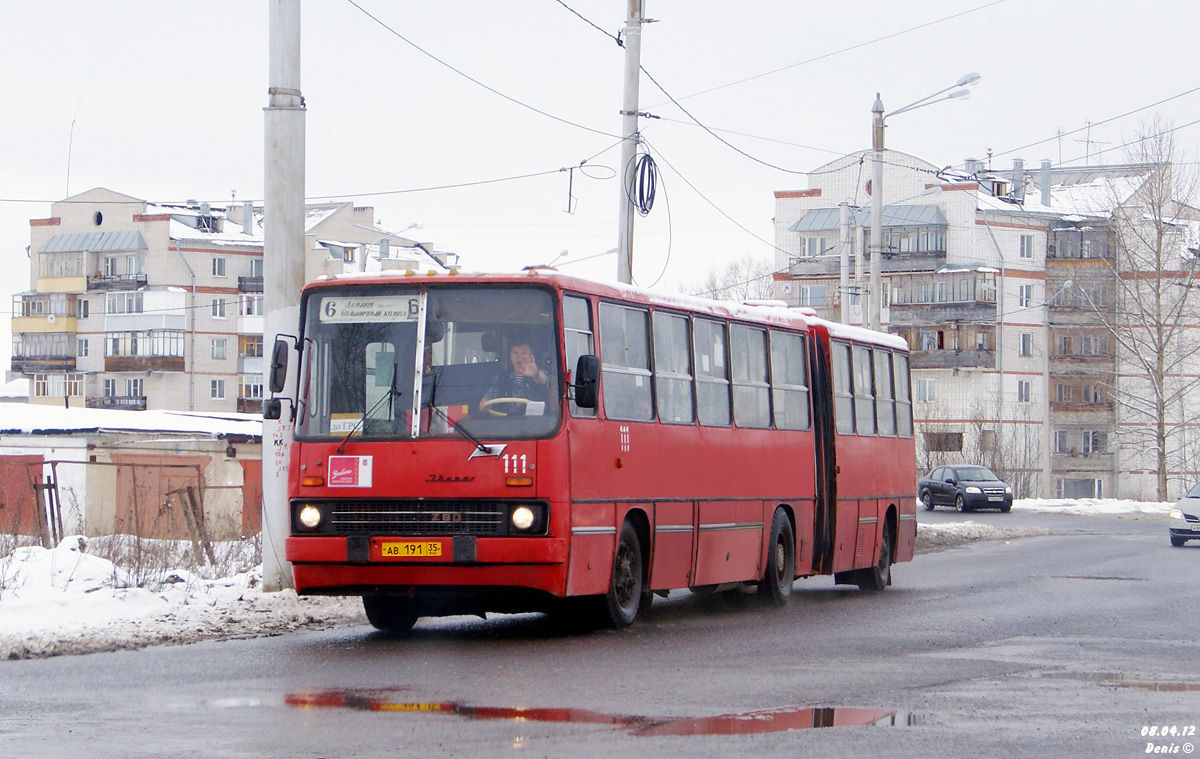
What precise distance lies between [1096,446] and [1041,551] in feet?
217

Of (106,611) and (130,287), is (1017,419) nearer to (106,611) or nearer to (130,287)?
(130,287)

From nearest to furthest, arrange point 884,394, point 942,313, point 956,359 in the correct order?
point 884,394, point 956,359, point 942,313

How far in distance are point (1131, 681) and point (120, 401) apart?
10039cm

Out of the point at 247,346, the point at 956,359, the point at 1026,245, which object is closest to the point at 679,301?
the point at 956,359

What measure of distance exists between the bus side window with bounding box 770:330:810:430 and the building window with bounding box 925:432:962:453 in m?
70.3

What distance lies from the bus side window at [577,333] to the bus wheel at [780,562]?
4.83m

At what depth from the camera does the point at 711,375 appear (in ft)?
52.7

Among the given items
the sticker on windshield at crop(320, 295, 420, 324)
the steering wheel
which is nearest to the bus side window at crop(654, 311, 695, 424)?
the steering wheel

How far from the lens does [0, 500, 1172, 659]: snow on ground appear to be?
12469mm

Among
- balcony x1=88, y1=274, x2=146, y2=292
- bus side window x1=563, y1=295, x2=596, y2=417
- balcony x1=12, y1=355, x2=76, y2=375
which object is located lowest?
bus side window x1=563, y1=295, x2=596, y2=417

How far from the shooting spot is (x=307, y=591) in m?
12.9

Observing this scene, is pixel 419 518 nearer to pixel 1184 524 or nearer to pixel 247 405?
pixel 1184 524

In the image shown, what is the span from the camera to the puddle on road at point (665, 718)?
27.6ft
